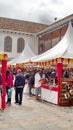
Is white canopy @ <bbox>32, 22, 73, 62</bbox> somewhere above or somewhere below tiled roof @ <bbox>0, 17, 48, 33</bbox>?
below

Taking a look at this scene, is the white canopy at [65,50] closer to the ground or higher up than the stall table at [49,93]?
higher up

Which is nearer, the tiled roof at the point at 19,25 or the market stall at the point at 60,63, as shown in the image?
the market stall at the point at 60,63

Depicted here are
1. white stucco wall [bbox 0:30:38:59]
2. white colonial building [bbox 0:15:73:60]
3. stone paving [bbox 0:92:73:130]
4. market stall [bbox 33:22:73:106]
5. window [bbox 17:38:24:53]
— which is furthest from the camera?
window [bbox 17:38:24:53]

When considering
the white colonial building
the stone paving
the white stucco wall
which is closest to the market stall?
Result: the stone paving

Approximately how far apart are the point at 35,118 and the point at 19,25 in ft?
110

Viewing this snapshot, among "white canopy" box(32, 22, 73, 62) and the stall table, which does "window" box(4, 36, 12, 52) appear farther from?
the stall table

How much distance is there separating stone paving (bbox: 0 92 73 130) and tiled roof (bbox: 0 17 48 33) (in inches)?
1153

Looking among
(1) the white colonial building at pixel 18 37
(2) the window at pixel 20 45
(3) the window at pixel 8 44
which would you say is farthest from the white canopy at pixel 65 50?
(2) the window at pixel 20 45

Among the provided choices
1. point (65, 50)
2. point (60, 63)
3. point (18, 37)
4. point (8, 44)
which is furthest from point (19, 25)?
point (60, 63)

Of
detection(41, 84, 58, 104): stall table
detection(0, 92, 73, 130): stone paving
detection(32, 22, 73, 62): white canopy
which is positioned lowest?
detection(0, 92, 73, 130): stone paving

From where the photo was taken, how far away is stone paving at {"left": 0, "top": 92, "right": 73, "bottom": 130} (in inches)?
357

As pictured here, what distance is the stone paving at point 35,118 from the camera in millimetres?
9073

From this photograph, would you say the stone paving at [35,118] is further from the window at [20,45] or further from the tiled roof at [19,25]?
the tiled roof at [19,25]

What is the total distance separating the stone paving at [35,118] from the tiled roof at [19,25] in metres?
29.3
